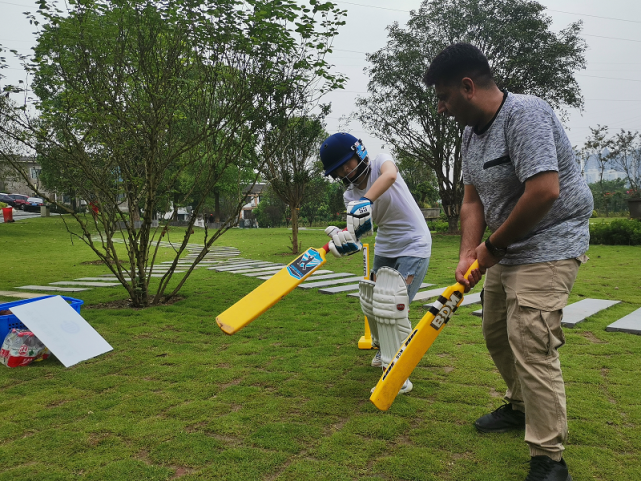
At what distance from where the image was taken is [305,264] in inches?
129

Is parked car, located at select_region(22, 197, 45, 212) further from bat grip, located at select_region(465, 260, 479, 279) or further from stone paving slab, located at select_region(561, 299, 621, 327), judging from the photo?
bat grip, located at select_region(465, 260, 479, 279)

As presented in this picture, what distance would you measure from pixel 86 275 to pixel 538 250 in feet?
33.3

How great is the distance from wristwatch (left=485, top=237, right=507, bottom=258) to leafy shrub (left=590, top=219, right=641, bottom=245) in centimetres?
1467

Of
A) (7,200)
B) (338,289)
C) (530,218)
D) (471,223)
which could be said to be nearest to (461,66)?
(530,218)

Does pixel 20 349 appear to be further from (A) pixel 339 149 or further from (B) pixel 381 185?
(B) pixel 381 185

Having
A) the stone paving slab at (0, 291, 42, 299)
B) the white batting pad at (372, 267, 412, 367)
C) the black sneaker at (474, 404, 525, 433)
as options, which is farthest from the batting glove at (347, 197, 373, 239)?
the stone paving slab at (0, 291, 42, 299)

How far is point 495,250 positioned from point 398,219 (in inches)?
51.9

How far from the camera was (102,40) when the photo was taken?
5.63 m

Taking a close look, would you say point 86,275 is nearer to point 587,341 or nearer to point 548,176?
point 587,341

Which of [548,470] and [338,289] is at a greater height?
[548,470]

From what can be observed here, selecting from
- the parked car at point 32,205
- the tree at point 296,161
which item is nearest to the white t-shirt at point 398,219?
the tree at point 296,161

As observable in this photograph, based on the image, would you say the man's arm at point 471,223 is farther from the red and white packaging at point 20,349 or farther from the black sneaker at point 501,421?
the red and white packaging at point 20,349

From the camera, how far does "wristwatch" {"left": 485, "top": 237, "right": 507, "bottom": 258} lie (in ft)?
7.30

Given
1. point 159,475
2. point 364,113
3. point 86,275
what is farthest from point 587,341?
point 364,113
